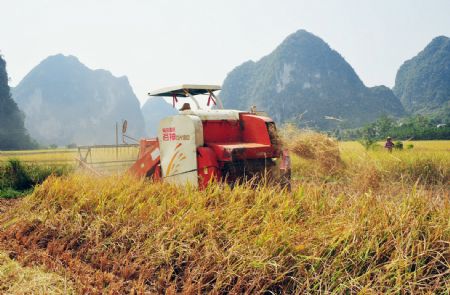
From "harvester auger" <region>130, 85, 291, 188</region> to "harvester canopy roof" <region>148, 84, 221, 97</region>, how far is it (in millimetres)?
16

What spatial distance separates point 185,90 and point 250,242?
11.9ft

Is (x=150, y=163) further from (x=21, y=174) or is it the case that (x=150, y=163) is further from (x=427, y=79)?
(x=427, y=79)

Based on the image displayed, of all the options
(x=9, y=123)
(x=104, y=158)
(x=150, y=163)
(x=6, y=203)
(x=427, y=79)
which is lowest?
(x=6, y=203)

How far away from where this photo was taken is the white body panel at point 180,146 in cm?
507

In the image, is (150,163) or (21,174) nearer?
(150,163)

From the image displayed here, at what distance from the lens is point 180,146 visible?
17.3 ft

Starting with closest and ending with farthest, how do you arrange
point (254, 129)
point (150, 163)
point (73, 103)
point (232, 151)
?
point (232, 151)
point (254, 129)
point (150, 163)
point (73, 103)

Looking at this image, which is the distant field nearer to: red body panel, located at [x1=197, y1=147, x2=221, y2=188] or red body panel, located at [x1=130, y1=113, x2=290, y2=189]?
red body panel, located at [x1=130, y1=113, x2=290, y2=189]

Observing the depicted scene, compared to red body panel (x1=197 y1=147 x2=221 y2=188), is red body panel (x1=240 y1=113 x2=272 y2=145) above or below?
above

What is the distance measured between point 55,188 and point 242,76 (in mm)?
120737

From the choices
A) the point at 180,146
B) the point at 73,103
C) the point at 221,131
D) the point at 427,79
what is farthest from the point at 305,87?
the point at 180,146

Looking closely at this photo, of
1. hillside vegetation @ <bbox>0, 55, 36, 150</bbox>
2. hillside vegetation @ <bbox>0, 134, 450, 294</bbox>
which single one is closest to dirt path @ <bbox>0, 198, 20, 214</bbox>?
hillside vegetation @ <bbox>0, 134, 450, 294</bbox>

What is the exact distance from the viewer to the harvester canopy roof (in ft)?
19.6

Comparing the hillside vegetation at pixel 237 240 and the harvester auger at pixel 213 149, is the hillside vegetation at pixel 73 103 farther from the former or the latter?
the hillside vegetation at pixel 237 240
